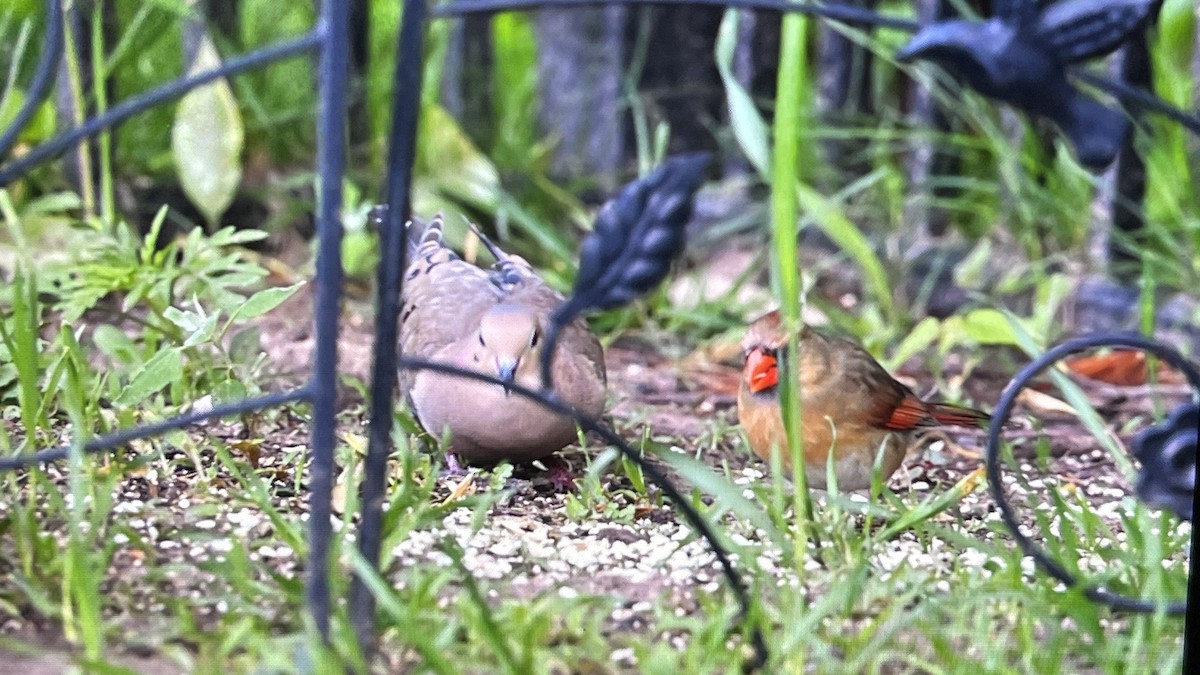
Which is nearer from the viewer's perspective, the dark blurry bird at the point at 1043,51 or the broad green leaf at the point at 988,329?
the dark blurry bird at the point at 1043,51

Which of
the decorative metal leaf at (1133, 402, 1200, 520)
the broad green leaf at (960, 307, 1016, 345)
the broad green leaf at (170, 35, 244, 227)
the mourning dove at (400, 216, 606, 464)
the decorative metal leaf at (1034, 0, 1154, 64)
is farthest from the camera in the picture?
the broad green leaf at (170, 35, 244, 227)

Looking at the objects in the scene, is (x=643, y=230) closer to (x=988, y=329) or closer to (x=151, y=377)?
(x=151, y=377)

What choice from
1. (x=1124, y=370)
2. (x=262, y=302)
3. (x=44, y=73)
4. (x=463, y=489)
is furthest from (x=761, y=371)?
(x=1124, y=370)

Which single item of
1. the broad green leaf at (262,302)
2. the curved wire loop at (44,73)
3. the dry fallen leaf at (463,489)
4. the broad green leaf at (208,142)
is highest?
the curved wire loop at (44,73)

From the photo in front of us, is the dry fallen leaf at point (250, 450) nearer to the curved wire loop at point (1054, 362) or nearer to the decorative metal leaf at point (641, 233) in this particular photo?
the decorative metal leaf at point (641, 233)

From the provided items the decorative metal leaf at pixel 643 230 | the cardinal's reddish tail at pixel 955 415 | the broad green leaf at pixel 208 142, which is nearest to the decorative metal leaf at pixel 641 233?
the decorative metal leaf at pixel 643 230

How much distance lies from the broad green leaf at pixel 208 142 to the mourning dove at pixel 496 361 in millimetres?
1174

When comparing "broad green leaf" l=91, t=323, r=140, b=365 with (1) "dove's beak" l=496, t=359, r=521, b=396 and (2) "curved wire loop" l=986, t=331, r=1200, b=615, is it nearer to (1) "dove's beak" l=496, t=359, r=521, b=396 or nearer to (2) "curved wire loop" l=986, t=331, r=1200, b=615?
(1) "dove's beak" l=496, t=359, r=521, b=396

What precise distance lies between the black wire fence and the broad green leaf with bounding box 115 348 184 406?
74 cm

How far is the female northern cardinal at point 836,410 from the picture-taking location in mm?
2312

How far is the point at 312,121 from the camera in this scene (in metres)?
4.44

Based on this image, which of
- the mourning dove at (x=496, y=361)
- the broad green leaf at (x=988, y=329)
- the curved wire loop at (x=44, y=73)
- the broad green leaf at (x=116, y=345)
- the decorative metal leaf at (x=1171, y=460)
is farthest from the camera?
the broad green leaf at (x=988, y=329)

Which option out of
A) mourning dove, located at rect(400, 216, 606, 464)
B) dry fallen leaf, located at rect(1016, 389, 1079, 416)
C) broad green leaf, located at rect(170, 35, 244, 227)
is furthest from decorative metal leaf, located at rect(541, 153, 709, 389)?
broad green leaf, located at rect(170, 35, 244, 227)

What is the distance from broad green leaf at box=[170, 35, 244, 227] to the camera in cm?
336
